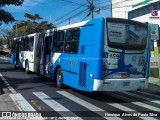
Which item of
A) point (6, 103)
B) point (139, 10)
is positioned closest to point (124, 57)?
point (6, 103)

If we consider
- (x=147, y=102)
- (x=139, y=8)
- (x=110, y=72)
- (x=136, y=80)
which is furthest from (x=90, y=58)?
(x=139, y=8)

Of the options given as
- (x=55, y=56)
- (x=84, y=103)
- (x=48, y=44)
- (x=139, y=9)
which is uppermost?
(x=139, y=9)

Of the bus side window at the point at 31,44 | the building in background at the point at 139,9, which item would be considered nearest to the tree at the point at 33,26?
the building in background at the point at 139,9

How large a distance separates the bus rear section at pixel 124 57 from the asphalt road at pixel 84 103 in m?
0.70

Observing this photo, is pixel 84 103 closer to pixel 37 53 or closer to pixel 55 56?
pixel 55 56

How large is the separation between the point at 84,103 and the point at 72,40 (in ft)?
10.7

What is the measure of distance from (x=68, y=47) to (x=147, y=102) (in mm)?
4152

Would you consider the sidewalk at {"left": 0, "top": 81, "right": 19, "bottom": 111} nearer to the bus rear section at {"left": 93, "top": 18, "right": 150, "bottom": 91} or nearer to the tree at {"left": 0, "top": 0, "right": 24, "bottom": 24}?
the bus rear section at {"left": 93, "top": 18, "right": 150, "bottom": 91}

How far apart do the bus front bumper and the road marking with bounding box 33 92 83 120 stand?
57.8 inches

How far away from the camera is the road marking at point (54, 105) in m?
9.86

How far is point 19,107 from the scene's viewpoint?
10.6 metres

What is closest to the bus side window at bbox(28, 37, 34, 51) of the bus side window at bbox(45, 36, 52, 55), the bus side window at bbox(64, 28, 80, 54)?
the bus side window at bbox(45, 36, 52, 55)

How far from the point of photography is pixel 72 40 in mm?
13898

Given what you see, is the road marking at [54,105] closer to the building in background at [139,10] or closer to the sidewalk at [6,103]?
the sidewalk at [6,103]
